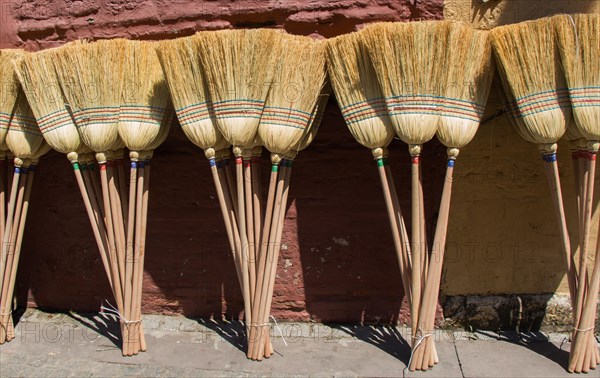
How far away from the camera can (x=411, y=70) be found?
9.58 ft

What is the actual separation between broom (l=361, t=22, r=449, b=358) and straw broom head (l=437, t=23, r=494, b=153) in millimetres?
55

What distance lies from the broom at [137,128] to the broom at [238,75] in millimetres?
412

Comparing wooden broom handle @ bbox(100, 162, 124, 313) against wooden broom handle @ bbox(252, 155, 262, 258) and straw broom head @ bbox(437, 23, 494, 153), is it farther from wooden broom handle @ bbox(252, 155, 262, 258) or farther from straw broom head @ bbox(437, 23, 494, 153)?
straw broom head @ bbox(437, 23, 494, 153)

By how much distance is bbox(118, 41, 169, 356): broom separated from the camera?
3246mm

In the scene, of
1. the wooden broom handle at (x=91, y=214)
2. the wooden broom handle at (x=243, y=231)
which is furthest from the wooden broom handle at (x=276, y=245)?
the wooden broom handle at (x=91, y=214)

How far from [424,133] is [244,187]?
1142mm

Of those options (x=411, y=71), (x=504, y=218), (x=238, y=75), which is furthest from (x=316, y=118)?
(x=504, y=218)

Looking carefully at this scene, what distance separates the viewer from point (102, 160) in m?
3.33

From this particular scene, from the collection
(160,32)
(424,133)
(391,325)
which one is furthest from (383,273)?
(160,32)

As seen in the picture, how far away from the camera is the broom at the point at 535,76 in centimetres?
286

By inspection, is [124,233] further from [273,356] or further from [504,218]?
[504,218]

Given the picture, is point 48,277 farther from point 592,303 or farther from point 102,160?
point 592,303

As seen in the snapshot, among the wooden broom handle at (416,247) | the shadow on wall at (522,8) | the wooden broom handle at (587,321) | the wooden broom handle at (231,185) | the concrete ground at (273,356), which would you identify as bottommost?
the concrete ground at (273,356)

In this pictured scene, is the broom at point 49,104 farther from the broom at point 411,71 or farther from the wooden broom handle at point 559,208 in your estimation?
the wooden broom handle at point 559,208
